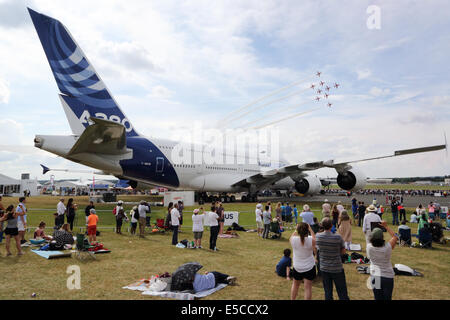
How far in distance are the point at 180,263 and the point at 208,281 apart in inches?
98.3

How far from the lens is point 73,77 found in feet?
63.5

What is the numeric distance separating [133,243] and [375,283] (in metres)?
9.02

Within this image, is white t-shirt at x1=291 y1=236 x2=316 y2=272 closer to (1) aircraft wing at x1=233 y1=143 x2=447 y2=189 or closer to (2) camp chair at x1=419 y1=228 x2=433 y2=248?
(2) camp chair at x1=419 y1=228 x2=433 y2=248

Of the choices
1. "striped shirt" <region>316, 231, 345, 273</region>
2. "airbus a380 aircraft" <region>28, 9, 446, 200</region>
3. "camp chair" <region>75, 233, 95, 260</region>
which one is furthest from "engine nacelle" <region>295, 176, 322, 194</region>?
"striped shirt" <region>316, 231, 345, 273</region>

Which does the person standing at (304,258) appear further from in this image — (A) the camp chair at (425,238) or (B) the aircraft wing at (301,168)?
(B) the aircraft wing at (301,168)

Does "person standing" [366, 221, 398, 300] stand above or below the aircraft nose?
below

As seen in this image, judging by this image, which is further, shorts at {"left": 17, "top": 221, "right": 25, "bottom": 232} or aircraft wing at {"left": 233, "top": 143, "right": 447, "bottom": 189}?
aircraft wing at {"left": 233, "top": 143, "right": 447, "bottom": 189}

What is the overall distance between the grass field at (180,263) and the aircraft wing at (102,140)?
6065mm

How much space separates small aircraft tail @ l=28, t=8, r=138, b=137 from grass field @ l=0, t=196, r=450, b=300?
11.4 m

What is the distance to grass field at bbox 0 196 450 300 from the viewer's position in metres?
6.11

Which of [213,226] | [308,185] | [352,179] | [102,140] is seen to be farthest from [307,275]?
[308,185]

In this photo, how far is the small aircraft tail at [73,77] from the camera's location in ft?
60.1

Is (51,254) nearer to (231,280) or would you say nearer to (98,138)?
(231,280)
